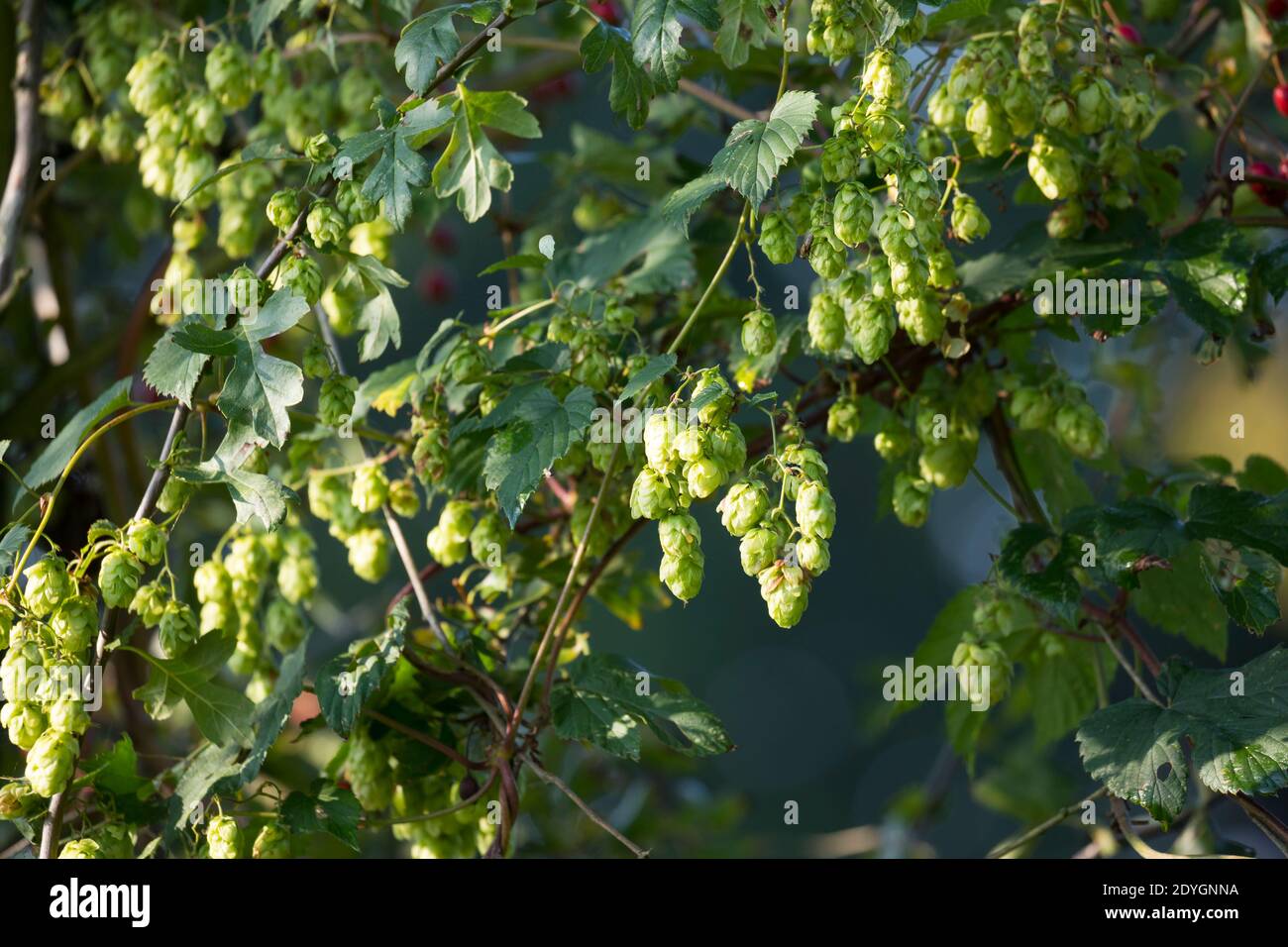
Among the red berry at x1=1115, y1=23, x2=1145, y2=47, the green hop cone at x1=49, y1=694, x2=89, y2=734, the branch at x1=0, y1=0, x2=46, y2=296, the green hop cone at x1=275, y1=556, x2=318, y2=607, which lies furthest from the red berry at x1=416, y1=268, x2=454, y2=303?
the green hop cone at x1=49, y1=694, x2=89, y2=734

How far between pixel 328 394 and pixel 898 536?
621cm

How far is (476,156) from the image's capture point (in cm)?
122

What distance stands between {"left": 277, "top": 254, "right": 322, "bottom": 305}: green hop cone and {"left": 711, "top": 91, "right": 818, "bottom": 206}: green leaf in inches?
14.4

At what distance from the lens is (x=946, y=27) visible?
1.46 m

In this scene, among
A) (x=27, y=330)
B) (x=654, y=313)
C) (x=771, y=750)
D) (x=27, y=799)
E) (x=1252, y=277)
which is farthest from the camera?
(x=771, y=750)

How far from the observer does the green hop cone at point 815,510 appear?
39.1 inches

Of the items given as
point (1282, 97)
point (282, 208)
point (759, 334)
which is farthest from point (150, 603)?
point (1282, 97)

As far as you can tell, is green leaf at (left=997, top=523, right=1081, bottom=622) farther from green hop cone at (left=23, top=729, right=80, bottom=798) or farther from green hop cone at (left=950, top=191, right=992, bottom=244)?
green hop cone at (left=23, top=729, right=80, bottom=798)

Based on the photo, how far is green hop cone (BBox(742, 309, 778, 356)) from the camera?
1.15 meters

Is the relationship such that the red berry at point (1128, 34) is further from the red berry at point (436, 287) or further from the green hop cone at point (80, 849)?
the red berry at point (436, 287)

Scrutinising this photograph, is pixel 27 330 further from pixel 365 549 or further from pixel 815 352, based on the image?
pixel 815 352

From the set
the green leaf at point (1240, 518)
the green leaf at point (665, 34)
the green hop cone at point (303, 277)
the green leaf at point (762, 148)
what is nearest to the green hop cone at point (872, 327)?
the green leaf at point (762, 148)

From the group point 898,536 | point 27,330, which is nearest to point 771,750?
point 898,536

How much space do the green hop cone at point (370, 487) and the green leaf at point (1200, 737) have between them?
754 mm
